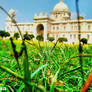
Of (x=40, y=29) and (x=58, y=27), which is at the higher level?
(x=58, y=27)

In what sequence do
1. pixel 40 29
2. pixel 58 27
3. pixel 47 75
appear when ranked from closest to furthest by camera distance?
pixel 47 75
pixel 58 27
pixel 40 29

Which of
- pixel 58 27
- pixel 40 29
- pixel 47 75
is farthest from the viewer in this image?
pixel 40 29

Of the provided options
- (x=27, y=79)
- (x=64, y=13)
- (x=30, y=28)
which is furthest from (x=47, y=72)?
(x=64, y=13)

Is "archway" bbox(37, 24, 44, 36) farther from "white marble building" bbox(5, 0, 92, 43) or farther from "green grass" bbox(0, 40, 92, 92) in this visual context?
"green grass" bbox(0, 40, 92, 92)

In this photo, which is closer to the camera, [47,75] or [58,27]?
[47,75]

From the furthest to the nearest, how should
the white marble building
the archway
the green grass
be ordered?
the archway → the white marble building → the green grass

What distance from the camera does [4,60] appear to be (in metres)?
1.55

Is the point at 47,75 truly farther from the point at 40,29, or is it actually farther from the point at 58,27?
the point at 40,29

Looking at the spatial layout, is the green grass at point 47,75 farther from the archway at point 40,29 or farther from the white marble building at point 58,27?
the archway at point 40,29

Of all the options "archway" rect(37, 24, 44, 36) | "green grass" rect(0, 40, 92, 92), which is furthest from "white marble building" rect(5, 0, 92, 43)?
"green grass" rect(0, 40, 92, 92)

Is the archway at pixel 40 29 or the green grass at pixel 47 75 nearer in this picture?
the green grass at pixel 47 75

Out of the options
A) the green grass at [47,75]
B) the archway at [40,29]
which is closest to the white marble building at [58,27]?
the archway at [40,29]

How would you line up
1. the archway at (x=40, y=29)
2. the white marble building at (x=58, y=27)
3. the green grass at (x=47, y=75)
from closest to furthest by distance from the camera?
the green grass at (x=47, y=75), the white marble building at (x=58, y=27), the archway at (x=40, y=29)

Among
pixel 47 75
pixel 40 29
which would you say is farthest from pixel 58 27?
pixel 47 75
